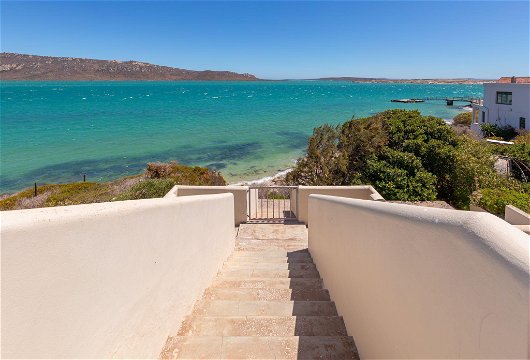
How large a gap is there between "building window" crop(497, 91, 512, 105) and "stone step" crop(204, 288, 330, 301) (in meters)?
37.2

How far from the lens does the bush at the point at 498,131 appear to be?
3347 cm

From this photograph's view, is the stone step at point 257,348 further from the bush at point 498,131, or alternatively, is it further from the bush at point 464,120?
the bush at point 464,120

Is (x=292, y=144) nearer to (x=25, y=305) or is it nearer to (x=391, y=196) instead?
(x=391, y=196)

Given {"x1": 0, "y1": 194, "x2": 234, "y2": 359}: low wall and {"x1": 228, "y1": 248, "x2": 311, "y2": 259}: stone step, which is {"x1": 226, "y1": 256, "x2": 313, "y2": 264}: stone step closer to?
{"x1": 228, "y1": 248, "x2": 311, "y2": 259}: stone step

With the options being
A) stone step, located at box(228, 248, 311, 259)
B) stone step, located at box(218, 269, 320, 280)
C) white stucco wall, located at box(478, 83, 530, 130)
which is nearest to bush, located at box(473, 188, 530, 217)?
stone step, located at box(228, 248, 311, 259)

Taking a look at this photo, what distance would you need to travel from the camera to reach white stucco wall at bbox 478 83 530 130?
33.3m

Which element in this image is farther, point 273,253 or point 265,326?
point 273,253

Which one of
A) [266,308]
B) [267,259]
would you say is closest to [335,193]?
[267,259]

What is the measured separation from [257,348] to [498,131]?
3741 centimetres

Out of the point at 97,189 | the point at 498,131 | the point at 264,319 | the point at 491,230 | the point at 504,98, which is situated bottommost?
the point at 97,189

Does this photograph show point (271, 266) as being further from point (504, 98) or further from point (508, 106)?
point (504, 98)

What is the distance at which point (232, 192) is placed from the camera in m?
10.9

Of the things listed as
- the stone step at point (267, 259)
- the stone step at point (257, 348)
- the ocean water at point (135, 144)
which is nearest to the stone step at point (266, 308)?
the stone step at point (257, 348)

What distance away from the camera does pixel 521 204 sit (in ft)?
34.3
